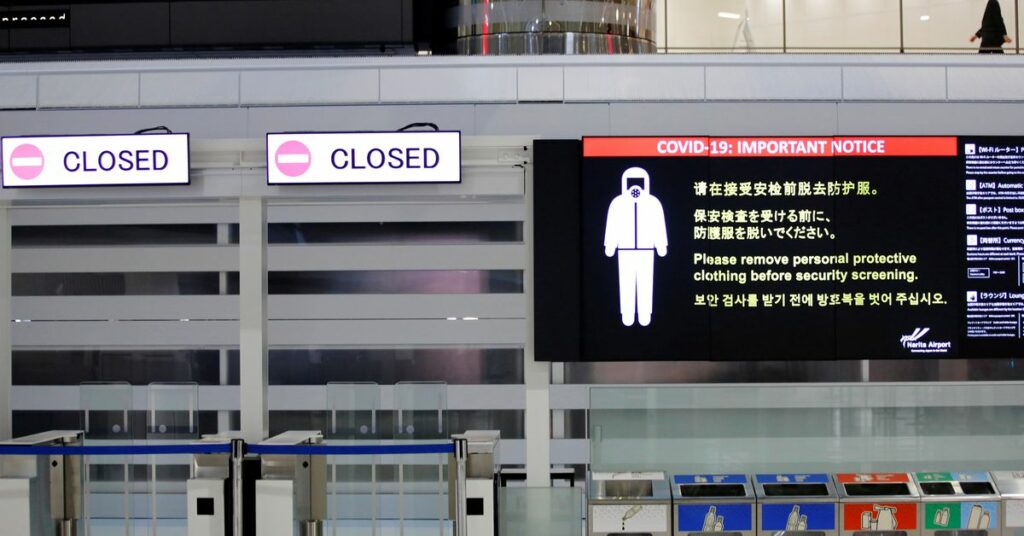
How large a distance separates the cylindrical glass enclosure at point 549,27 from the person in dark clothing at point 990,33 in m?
2.73

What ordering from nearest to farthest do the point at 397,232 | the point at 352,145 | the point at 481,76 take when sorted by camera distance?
the point at 352,145, the point at 481,76, the point at 397,232

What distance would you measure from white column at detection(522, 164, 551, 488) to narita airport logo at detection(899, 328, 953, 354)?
2045 mm

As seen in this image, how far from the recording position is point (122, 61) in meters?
9.77

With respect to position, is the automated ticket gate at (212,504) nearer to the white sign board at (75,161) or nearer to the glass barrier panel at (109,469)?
the glass barrier panel at (109,469)

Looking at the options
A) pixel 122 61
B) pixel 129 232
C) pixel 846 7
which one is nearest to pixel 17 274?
pixel 129 232

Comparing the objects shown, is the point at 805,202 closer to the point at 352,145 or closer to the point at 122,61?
the point at 352,145

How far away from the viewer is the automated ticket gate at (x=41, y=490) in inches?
257

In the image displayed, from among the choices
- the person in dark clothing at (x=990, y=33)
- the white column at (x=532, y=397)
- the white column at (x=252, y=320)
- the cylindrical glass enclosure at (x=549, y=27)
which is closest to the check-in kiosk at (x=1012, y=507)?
the white column at (x=532, y=397)

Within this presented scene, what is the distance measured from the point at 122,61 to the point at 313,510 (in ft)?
16.3

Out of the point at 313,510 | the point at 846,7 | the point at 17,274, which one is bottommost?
the point at 313,510

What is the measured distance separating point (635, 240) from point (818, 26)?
410cm

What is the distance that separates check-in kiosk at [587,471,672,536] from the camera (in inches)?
256

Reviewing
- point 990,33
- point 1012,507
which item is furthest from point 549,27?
point 1012,507

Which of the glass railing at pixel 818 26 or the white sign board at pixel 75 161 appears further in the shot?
the glass railing at pixel 818 26
